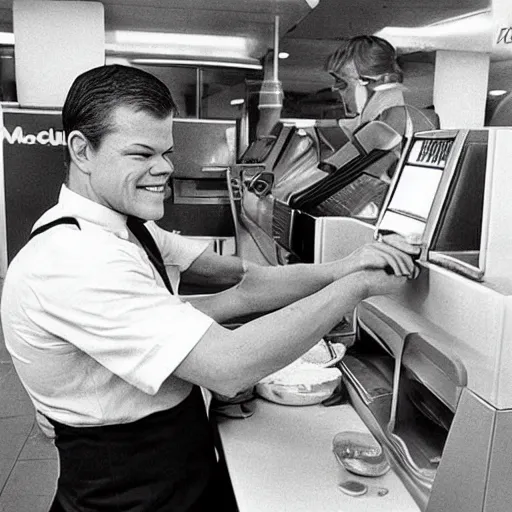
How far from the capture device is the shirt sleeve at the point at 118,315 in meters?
1.04

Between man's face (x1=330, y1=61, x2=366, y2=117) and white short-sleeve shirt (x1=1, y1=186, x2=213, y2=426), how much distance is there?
6.55ft

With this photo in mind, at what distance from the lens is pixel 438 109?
5664mm

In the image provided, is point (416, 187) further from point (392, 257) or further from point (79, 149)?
point (79, 149)

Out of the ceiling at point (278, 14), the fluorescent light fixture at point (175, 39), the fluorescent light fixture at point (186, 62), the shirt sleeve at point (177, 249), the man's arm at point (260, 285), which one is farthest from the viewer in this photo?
the fluorescent light fixture at point (186, 62)

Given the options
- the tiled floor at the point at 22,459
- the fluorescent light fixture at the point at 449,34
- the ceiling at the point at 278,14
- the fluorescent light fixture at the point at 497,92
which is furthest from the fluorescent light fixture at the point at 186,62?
the tiled floor at the point at 22,459

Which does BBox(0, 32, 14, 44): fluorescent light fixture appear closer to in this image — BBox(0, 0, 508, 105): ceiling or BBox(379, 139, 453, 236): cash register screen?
BBox(0, 0, 508, 105): ceiling

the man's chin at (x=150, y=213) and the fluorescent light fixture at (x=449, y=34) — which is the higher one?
Result: the fluorescent light fixture at (x=449, y=34)

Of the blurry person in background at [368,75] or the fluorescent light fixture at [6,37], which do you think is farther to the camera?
the fluorescent light fixture at [6,37]

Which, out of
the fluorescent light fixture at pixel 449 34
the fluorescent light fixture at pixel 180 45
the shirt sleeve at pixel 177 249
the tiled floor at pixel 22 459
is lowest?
the tiled floor at pixel 22 459

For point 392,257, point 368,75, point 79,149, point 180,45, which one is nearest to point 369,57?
point 368,75

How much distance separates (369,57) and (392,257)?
76.8 inches

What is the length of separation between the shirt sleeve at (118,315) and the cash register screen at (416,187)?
1.69 feet

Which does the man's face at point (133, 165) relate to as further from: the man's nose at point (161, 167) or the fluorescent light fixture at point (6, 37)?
the fluorescent light fixture at point (6, 37)

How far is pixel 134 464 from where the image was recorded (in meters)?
1.22
